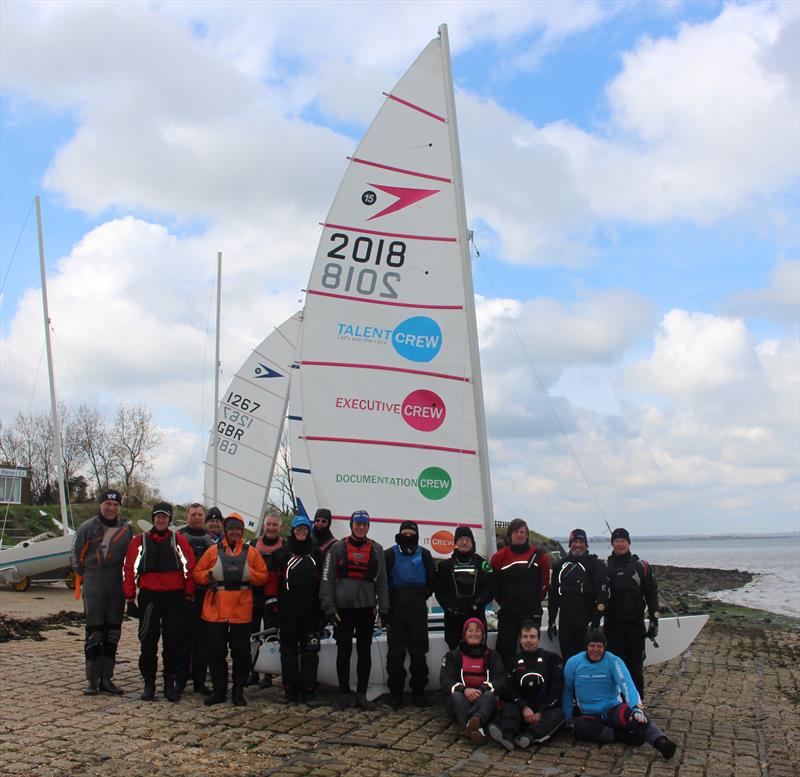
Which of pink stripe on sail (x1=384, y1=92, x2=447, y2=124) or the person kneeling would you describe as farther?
pink stripe on sail (x1=384, y1=92, x2=447, y2=124)

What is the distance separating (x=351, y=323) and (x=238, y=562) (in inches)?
124

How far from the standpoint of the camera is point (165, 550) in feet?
23.9

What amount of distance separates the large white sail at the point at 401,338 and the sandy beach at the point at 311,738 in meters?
2.19

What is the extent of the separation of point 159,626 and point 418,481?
3018mm

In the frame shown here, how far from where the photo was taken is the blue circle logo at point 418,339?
9.14m

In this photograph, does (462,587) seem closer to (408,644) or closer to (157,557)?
(408,644)

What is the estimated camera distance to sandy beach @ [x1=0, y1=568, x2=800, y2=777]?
17.7ft

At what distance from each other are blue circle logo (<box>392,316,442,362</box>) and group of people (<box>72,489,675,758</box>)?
2.31 metres

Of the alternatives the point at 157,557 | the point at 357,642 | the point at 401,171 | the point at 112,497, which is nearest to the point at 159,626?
the point at 157,557

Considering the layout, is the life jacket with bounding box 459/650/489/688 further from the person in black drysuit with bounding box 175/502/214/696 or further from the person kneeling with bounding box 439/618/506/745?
the person in black drysuit with bounding box 175/502/214/696

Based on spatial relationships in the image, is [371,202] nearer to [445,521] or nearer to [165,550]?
[445,521]

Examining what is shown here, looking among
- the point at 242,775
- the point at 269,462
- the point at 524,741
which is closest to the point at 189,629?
the point at 242,775

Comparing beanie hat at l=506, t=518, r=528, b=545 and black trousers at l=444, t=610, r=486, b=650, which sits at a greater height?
beanie hat at l=506, t=518, r=528, b=545

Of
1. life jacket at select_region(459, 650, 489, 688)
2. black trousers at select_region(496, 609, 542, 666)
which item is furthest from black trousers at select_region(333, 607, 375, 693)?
black trousers at select_region(496, 609, 542, 666)
